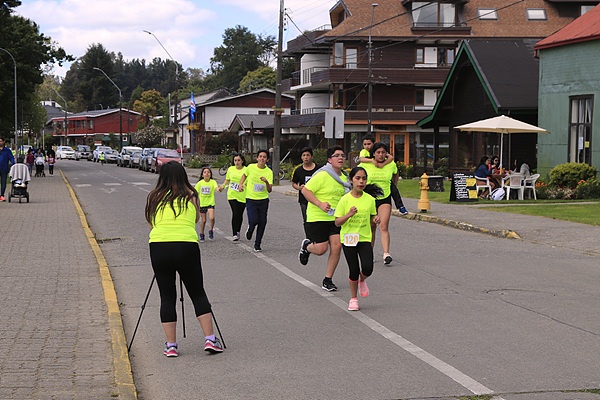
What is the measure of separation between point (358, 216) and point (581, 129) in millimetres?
19634

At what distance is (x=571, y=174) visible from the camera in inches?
1001

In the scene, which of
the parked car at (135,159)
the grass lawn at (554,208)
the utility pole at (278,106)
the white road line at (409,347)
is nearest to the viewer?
the white road line at (409,347)

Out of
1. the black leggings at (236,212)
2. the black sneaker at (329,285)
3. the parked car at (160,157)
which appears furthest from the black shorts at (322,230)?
the parked car at (160,157)

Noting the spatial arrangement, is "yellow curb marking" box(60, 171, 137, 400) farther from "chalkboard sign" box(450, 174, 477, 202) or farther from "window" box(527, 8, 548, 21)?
"window" box(527, 8, 548, 21)

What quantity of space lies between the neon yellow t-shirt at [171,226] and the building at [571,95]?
20.9m

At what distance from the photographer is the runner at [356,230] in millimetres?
9000

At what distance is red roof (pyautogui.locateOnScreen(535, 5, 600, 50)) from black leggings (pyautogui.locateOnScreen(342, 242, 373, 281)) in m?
18.9

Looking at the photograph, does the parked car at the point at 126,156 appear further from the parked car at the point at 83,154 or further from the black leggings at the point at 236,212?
the black leggings at the point at 236,212

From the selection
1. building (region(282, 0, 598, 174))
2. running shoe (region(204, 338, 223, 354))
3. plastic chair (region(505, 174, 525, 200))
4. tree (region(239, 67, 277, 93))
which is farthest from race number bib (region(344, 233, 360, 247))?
tree (region(239, 67, 277, 93))

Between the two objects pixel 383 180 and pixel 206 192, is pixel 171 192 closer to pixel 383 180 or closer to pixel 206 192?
pixel 383 180

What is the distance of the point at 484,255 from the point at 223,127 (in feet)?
A: 239

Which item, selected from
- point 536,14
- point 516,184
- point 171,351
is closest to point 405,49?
point 536,14

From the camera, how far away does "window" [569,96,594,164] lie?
26297 mm

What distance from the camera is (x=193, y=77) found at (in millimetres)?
178625
